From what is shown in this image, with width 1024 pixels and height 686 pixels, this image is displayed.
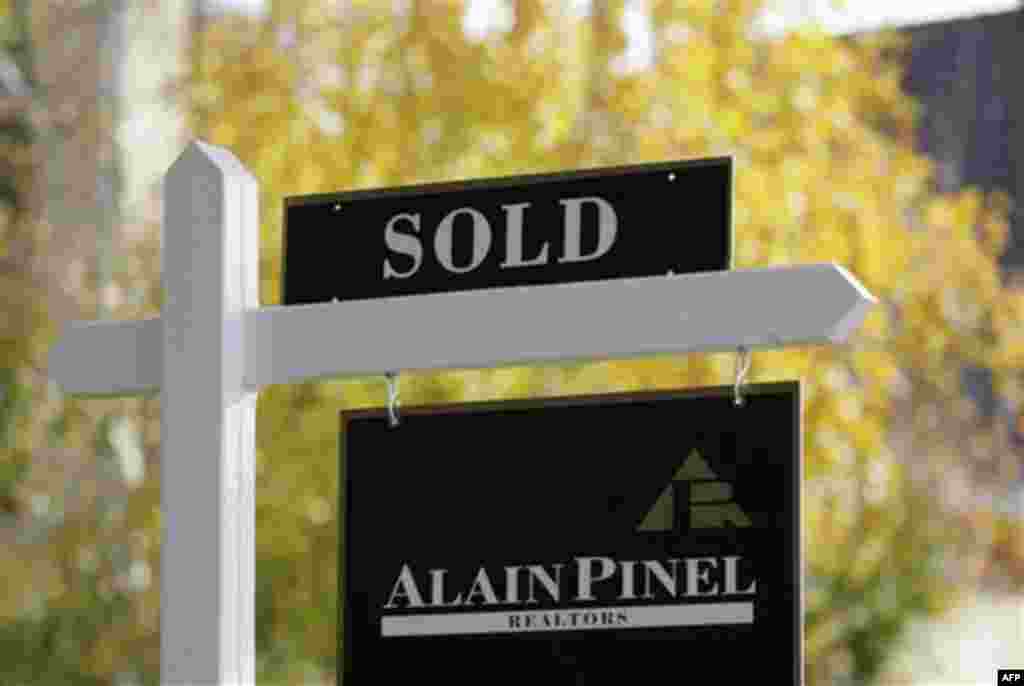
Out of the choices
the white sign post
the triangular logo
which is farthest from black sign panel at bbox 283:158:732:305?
the triangular logo

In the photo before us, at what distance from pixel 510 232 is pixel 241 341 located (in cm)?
26

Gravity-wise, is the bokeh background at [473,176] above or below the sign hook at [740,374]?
above

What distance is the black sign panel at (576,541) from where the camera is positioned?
1.94 metres

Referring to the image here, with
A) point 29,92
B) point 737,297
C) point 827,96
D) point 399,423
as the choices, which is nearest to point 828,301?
point 737,297

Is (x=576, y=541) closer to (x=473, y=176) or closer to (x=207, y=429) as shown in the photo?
(x=207, y=429)

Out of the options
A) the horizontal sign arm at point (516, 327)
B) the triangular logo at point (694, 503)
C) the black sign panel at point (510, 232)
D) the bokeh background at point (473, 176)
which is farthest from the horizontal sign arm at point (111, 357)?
the bokeh background at point (473, 176)

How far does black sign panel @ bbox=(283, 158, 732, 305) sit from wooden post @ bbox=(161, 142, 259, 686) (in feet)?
0.24

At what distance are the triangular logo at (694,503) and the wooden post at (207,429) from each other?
37cm

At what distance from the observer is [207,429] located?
207 centimetres

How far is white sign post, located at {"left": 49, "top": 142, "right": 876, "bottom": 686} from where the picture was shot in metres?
1.98

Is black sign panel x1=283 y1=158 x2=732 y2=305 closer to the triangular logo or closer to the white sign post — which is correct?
the white sign post

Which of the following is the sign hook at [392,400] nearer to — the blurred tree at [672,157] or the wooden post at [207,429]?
the wooden post at [207,429]

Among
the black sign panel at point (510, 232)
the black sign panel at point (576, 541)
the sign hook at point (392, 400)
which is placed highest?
the black sign panel at point (510, 232)

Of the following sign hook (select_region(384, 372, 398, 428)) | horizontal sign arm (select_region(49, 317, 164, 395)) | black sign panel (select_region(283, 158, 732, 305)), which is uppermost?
black sign panel (select_region(283, 158, 732, 305))
